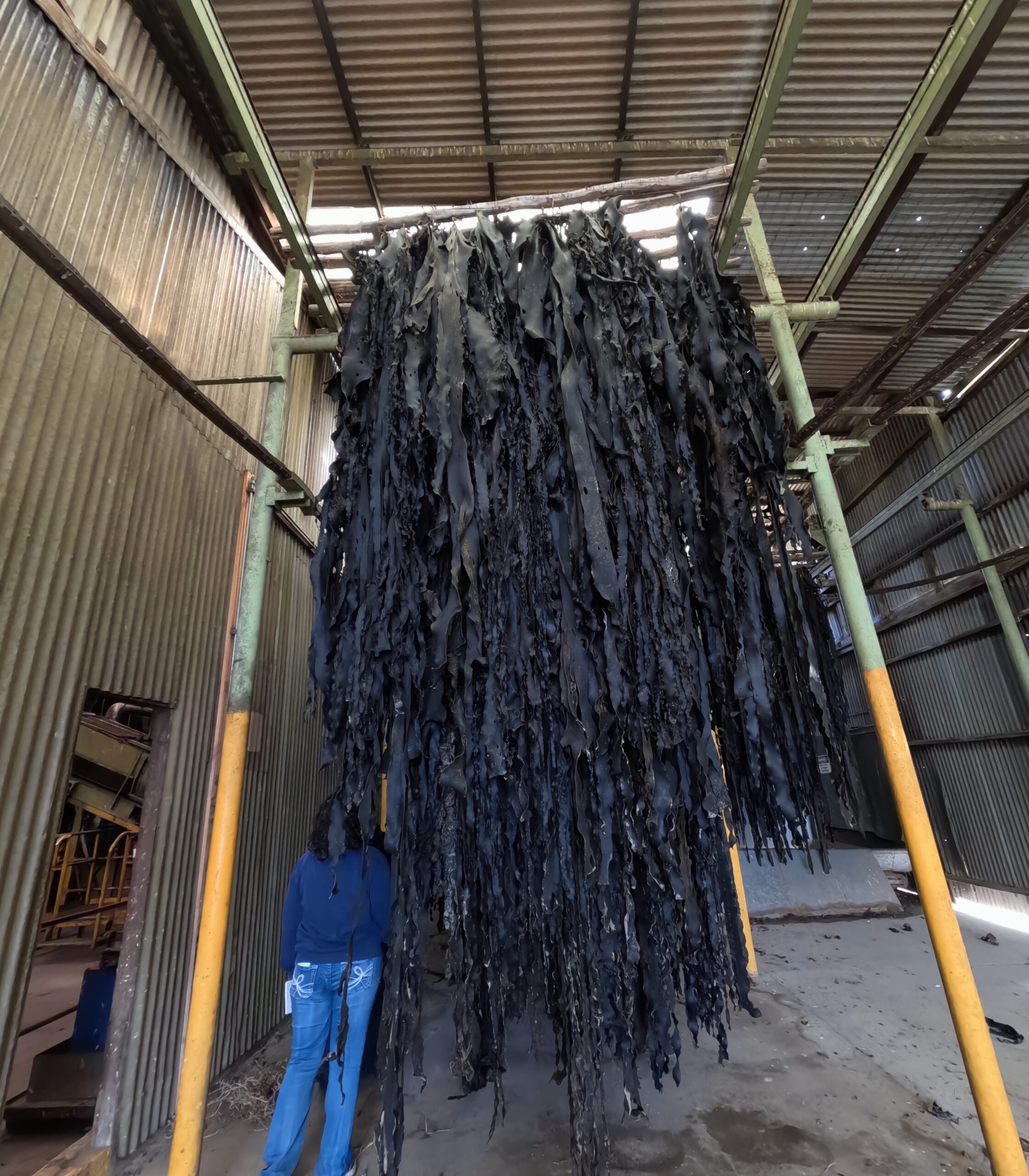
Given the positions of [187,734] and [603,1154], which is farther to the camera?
[187,734]

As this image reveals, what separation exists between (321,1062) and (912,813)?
2710 millimetres

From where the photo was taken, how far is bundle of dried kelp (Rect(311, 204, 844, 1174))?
181 centimetres

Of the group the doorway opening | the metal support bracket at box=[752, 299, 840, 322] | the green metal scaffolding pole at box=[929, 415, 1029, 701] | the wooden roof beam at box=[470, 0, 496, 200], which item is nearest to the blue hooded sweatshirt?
the doorway opening

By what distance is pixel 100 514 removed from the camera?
9.88 ft

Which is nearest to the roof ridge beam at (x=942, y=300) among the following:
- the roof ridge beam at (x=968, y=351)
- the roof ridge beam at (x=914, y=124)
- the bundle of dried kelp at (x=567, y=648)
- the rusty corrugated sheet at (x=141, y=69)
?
the roof ridge beam at (x=968, y=351)

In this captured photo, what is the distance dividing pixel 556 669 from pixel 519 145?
4.12 metres

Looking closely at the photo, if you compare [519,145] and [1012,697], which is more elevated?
[519,145]

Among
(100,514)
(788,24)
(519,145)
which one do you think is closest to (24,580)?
(100,514)

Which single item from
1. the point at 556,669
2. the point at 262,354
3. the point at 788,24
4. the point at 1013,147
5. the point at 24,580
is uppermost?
the point at 1013,147

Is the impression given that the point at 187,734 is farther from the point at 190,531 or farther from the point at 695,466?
the point at 695,466

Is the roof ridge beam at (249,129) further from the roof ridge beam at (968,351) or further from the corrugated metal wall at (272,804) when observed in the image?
the roof ridge beam at (968,351)

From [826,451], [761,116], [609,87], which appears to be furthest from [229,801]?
[609,87]

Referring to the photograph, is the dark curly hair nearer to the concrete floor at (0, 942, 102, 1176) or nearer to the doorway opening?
the doorway opening

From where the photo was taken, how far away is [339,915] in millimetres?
2652
